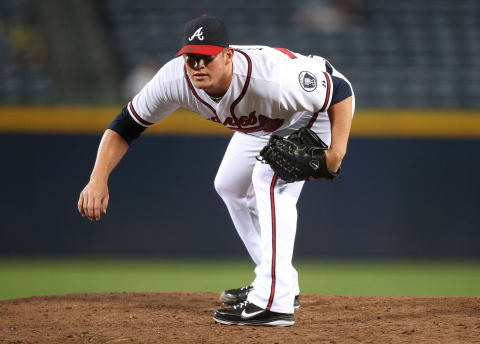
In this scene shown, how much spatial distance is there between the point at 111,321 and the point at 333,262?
3.75 meters

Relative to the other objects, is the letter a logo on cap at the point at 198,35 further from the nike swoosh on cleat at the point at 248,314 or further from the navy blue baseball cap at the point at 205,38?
the nike swoosh on cleat at the point at 248,314

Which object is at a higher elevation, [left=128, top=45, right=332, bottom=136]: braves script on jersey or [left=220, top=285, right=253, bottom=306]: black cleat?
[left=128, top=45, right=332, bottom=136]: braves script on jersey

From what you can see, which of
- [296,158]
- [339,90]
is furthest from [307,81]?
[296,158]

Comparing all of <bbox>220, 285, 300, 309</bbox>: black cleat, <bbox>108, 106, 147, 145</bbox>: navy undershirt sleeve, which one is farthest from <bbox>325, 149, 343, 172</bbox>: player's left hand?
<bbox>220, 285, 300, 309</bbox>: black cleat

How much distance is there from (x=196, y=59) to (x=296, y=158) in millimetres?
635

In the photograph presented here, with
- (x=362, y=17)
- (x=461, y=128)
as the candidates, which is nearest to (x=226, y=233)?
(x=461, y=128)

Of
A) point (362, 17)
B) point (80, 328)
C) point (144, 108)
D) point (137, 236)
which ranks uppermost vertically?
point (362, 17)

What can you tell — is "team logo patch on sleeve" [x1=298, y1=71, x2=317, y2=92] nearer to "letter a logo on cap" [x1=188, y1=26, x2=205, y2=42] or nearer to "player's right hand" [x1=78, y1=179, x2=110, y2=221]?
"letter a logo on cap" [x1=188, y1=26, x2=205, y2=42]

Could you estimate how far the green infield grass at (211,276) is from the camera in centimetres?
586

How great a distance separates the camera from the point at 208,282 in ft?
20.3

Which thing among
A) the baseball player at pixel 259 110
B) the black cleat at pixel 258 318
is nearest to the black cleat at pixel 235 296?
the baseball player at pixel 259 110

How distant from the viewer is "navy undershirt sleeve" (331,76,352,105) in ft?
11.6

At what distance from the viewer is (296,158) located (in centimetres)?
345

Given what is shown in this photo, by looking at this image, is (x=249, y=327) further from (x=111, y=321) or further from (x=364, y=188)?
(x=364, y=188)
